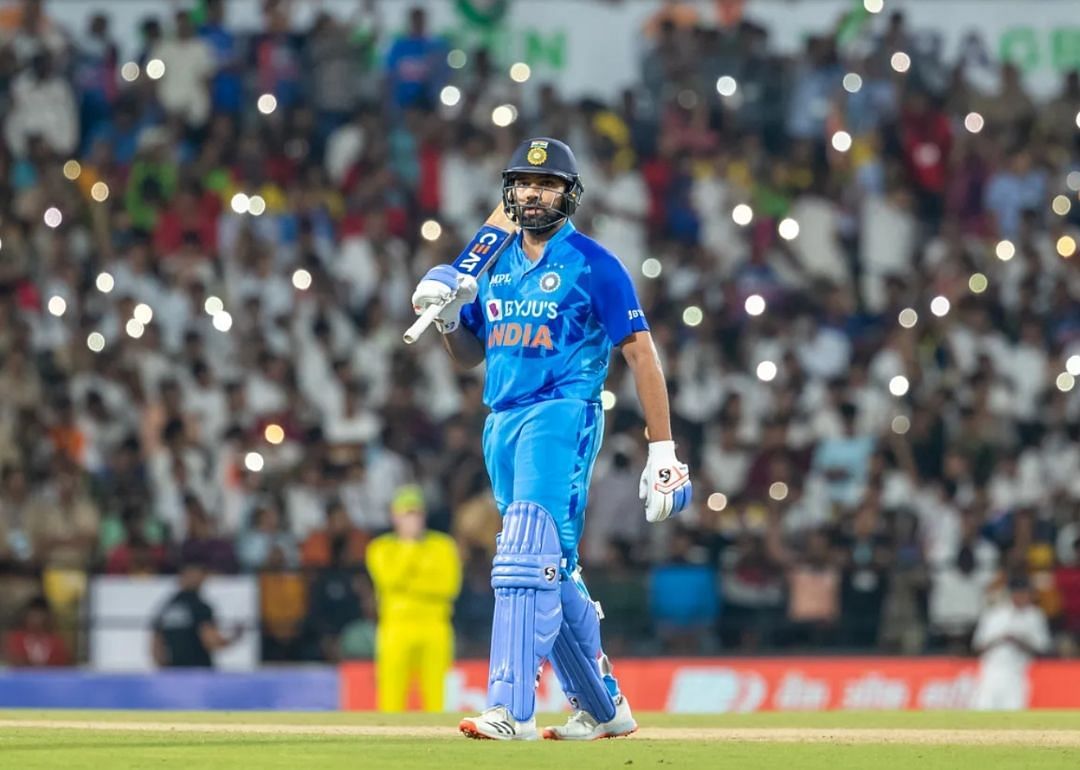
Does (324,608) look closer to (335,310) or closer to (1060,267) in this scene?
(335,310)

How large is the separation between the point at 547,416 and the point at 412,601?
27.5ft

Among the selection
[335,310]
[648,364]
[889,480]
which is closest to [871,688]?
[889,480]

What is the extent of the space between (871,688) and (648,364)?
9.36 meters

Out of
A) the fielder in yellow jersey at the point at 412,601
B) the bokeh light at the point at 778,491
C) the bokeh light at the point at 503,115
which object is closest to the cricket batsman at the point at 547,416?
the fielder in yellow jersey at the point at 412,601

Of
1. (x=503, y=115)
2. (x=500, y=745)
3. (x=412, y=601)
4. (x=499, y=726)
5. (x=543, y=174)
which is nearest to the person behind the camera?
(x=500, y=745)

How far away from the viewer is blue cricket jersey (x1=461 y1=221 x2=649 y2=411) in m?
10.2

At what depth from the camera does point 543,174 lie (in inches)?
408

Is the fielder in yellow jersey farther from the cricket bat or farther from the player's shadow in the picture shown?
the player's shadow

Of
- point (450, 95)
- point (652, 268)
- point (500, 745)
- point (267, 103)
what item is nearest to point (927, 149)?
point (652, 268)

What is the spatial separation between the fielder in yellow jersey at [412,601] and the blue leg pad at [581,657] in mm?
7770

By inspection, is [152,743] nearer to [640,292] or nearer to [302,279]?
[302,279]

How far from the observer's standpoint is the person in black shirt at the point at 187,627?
61.0ft

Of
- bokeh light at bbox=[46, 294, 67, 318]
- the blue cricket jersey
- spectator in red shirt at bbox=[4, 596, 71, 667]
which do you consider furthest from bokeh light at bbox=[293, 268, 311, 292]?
the blue cricket jersey

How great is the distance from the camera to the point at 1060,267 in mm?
22359
